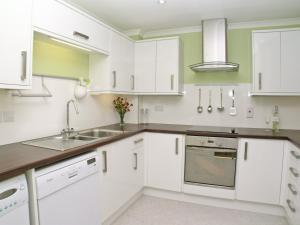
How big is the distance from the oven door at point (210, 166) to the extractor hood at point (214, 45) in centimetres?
108

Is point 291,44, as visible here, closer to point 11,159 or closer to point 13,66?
point 13,66

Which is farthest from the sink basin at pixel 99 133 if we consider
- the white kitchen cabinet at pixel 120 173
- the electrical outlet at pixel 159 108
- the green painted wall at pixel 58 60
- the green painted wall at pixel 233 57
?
the green painted wall at pixel 233 57

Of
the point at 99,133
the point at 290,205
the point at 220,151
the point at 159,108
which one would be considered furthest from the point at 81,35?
the point at 290,205

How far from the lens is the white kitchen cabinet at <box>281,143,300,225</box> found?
1.96 m

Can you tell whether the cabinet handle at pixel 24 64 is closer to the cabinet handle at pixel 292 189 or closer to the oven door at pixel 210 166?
the oven door at pixel 210 166

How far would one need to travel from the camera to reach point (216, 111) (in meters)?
→ 3.13

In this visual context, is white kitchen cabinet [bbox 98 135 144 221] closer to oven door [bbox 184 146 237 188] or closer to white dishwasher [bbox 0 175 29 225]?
oven door [bbox 184 146 237 188]

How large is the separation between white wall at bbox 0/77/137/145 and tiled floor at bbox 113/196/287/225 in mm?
Result: 1190

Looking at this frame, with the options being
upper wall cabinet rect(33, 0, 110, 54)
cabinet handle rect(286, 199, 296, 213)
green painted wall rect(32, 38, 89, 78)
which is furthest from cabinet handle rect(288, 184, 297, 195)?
green painted wall rect(32, 38, 89, 78)

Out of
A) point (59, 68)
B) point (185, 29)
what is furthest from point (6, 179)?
point (185, 29)

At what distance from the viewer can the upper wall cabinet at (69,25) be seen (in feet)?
5.53

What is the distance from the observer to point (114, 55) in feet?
8.86

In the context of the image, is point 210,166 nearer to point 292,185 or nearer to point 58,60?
point 292,185

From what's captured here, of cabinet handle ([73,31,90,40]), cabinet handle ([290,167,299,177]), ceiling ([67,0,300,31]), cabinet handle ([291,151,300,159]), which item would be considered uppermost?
ceiling ([67,0,300,31])
